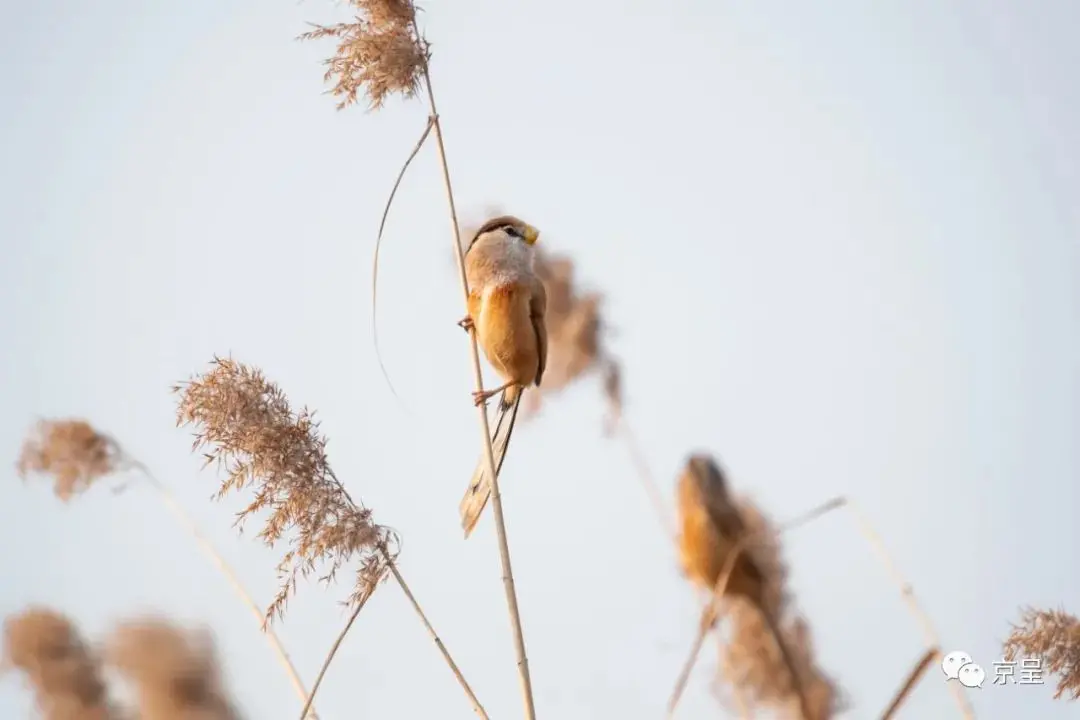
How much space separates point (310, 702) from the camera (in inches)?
82.4

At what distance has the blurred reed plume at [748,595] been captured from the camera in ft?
8.61

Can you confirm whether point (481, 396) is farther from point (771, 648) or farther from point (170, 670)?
point (170, 670)

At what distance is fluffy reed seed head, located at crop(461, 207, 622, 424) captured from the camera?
3779mm

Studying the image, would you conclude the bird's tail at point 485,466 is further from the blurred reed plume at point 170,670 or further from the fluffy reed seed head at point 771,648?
the blurred reed plume at point 170,670

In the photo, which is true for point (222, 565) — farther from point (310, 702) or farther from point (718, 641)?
point (718, 641)

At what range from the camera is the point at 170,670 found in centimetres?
299

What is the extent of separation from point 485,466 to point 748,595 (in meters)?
0.67

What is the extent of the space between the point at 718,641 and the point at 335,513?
3.24 ft

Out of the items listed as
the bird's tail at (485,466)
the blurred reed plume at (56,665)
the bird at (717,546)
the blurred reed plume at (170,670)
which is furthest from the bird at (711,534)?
the blurred reed plume at (56,665)

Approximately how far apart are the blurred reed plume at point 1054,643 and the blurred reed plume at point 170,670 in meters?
1.82

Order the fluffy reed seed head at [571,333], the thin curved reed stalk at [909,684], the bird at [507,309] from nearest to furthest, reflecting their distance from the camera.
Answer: the thin curved reed stalk at [909,684] → the bird at [507,309] → the fluffy reed seed head at [571,333]

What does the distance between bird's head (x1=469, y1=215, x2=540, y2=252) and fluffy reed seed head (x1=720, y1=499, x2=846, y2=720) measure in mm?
836

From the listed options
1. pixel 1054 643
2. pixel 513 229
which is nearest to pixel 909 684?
pixel 1054 643

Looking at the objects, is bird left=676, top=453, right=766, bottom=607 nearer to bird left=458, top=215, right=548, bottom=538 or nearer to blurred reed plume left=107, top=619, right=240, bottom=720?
bird left=458, top=215, right=548, bottom=538
